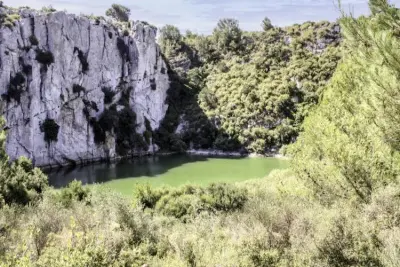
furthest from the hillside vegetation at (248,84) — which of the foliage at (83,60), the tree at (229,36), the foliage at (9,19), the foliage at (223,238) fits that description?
the foliage at (223,238)

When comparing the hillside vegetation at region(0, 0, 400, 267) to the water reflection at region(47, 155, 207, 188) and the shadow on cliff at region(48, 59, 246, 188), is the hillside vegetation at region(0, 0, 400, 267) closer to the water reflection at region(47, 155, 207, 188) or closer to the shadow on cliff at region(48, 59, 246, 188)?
the water reflection at region(47, 155, 207, 188)

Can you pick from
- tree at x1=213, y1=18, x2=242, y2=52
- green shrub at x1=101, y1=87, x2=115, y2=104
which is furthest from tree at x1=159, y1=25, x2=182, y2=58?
green shrub at x1=101, y1=87, x2=115, y2=104

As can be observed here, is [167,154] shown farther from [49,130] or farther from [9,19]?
[9,19]

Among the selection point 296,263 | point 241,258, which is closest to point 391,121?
point 296,263

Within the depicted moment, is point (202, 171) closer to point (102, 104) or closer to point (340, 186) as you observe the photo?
point (102, 104)

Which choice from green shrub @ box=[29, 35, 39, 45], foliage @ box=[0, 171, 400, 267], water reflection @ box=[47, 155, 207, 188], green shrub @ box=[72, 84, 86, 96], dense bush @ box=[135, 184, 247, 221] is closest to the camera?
foliage @ box=[0, 171, 400, 267]

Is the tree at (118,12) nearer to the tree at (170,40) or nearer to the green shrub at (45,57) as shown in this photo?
the tree at (170,40)
